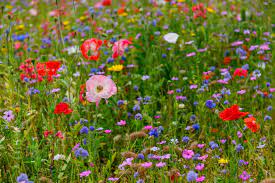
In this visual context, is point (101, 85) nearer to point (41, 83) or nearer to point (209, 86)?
point (41, 83)

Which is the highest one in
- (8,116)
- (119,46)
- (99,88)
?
(119,46)

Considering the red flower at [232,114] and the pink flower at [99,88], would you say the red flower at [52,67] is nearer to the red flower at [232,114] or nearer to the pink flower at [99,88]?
the pink flower at [99,88]

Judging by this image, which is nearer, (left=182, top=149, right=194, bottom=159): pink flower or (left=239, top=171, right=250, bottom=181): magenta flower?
(left=239, top=171, right=250, bottom=181): magenta flower

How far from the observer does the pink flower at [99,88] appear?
2472 mm

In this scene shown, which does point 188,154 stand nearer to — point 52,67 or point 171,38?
point 52,67

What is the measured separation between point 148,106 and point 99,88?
0.45 m

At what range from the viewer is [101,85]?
8.14 ft

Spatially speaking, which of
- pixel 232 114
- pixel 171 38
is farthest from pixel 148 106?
pixel 171 38

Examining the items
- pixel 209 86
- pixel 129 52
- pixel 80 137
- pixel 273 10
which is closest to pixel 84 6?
pixel 129 52

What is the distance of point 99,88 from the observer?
2482mm

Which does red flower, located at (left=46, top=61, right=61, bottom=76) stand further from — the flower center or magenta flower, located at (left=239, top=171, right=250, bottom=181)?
magenta flower, located at (left=239, top=171, right=250, bottom=181)

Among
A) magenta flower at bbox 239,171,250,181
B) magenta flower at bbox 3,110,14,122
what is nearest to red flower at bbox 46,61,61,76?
magenta flower at bbox 3,110,14,122

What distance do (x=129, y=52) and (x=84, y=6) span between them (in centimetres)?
232

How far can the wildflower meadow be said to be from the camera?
2334 millimetres
